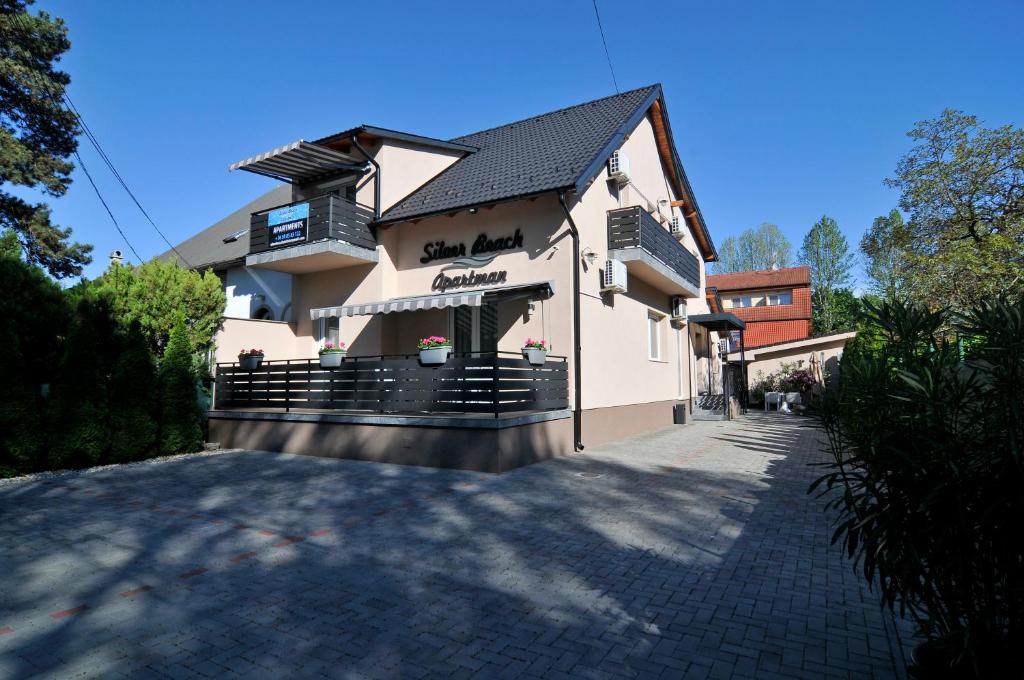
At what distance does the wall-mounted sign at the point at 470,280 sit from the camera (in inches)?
545

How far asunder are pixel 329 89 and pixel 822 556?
16046 millimetres

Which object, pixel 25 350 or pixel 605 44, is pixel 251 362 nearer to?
pixel 25 350

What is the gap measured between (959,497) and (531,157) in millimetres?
14443

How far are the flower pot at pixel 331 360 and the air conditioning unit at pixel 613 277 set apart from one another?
22.7ft

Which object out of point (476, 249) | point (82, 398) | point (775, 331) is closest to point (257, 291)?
point (82, 398)

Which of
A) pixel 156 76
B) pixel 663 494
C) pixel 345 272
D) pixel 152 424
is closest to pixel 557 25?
pixel 345 272

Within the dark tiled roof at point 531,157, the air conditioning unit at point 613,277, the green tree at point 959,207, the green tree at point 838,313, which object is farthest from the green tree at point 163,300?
the green tree at point 838,313

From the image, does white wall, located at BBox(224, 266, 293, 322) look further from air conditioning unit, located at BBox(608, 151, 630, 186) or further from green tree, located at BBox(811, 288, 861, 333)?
green tree, located at BBox(811, 288, 861, 333)

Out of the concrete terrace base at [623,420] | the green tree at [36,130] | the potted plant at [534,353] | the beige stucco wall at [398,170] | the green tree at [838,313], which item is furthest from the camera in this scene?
the green tree at [838,313]

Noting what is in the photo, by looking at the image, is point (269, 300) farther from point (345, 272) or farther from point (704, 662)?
point (704, 662)

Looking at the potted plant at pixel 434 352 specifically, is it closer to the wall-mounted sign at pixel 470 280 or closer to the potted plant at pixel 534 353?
the potted plant at pixel 534 353

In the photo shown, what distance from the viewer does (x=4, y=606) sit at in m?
4.37

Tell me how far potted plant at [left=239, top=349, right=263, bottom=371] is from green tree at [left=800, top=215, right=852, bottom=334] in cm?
5124

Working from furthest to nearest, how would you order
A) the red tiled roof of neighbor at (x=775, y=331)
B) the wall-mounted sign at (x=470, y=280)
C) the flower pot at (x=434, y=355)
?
the red tiled roof of neighbor at (x=775, y=331)
the wall-mounted sign at (x=470, y=280)
the flower pot at (x=434, y=355)
